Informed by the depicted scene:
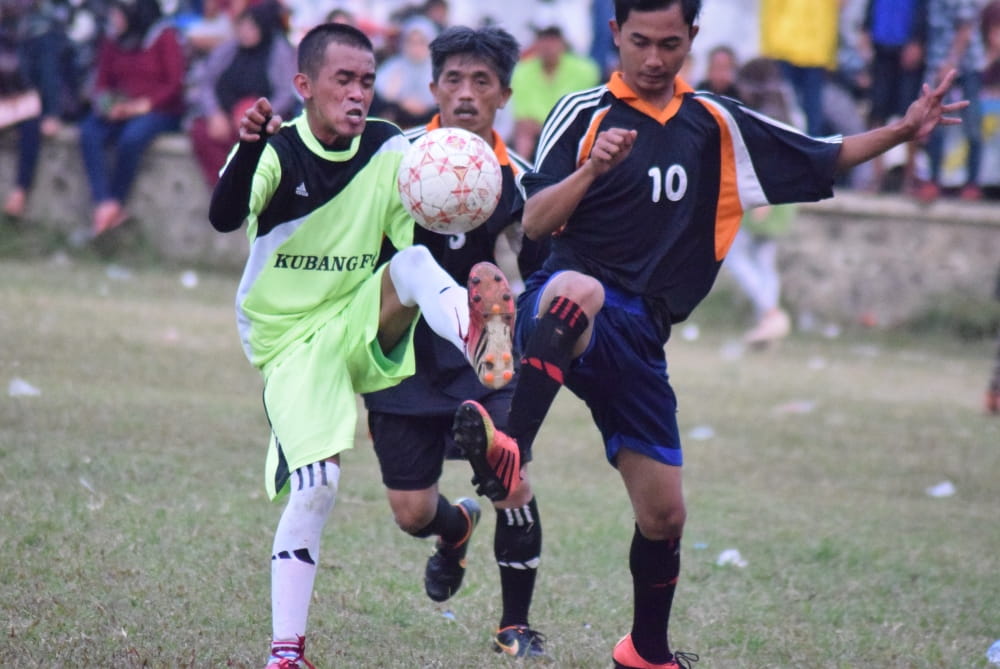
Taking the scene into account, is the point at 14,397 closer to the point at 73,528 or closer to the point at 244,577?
the point at 73,528

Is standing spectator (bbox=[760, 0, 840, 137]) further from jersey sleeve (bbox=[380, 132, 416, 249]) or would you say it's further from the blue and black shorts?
the blue and black shorts

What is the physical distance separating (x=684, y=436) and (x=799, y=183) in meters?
4.65

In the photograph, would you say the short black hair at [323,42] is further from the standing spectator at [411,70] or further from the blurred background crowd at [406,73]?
the standing spectator at [411,70]

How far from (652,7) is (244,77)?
9.14 m

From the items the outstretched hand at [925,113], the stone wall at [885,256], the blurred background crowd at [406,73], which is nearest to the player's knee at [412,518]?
the outstretched hand at [925,113]

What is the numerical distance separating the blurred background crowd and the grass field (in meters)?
2.73

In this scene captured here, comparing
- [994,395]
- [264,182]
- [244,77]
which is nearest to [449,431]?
[264,182]

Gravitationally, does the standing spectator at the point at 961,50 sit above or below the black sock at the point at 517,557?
above

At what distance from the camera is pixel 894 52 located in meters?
13.2

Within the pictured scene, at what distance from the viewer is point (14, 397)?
26.8ft

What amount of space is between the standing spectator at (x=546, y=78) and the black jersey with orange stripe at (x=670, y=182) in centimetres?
871

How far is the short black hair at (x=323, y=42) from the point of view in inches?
180

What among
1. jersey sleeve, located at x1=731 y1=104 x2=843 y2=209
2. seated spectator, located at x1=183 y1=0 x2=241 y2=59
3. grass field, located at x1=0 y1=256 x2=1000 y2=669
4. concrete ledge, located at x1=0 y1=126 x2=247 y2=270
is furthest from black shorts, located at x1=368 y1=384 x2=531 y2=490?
seated spectator, located at x1=183 y1=0 x2=241 y2=59

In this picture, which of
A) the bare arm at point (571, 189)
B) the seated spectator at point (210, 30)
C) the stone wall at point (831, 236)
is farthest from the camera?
the seated spectator at point (210, 30)
